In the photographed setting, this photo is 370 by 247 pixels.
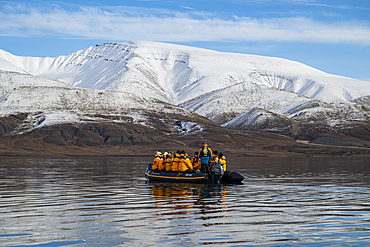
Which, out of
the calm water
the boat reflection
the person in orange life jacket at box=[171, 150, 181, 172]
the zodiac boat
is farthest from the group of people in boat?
the calm water

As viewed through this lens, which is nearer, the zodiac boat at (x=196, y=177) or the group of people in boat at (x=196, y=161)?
the zodiac boat at (x=196, y=177)

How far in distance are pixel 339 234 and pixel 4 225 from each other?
44.4 feet

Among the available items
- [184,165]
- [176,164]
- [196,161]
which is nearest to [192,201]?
[184,165]

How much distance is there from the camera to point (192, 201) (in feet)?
84.3

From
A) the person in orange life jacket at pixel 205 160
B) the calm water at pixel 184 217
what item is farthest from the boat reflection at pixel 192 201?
the person in orange life jacket at pixel 205 160

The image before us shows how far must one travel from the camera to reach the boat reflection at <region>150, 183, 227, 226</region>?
2087 centimetres

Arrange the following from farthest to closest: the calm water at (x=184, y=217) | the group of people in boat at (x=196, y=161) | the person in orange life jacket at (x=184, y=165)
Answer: the group of people in boat at (x=196, y=161) < the person in orange life jacket at (x=184, y=165) < the calm water at (x=184, y=217)

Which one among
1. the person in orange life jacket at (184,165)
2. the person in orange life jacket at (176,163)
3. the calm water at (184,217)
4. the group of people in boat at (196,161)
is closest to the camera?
the calm water at (184,217)

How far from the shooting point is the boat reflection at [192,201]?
20.9 m

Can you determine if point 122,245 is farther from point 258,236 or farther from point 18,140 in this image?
point 18,140

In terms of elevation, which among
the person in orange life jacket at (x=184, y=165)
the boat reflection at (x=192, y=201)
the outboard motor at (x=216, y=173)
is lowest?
the boat reflection at (x=192, y=201)

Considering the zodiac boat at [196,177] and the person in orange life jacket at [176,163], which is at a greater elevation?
the person in orange life jacket at [176,163]

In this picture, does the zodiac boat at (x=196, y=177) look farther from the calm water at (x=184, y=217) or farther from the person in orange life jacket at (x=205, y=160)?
the calm water at (x=184, y=217)

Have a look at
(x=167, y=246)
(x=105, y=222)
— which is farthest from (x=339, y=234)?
(x=105, y=222)
